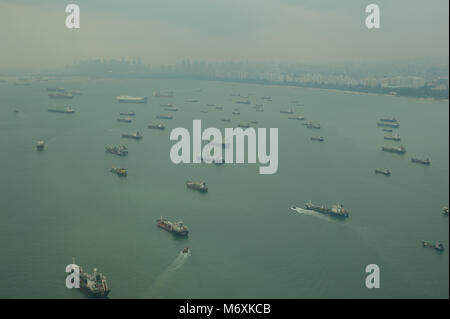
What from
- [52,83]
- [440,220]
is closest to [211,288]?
[440,220]

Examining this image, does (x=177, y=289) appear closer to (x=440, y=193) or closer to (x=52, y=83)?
(x=440, y=193)

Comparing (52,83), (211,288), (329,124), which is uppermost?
(52,83)

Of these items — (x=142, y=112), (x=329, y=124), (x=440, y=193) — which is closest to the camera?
(x=440, y=193)

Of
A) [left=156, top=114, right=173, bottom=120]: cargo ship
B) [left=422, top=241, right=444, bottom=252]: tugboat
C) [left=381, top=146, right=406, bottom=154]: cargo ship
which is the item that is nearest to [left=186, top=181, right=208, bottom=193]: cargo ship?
[left=422, top=241, right=444, bottom=252]: tugboat

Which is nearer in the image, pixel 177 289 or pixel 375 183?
pixel 177 289

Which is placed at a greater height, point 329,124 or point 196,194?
point 329,124

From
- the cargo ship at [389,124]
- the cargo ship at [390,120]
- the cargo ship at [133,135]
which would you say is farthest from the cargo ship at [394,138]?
the cargo ship at [133,135]

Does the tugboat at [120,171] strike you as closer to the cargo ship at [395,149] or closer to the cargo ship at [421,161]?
the cargo ship at [421,161]

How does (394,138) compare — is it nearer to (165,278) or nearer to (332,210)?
(332,210)
